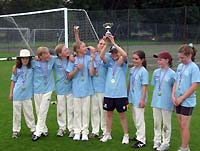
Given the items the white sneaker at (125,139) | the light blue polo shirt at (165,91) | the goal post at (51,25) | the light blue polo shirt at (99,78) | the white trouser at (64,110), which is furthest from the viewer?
the goal post at (51,25)

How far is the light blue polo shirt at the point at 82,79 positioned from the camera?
7961 millimetres

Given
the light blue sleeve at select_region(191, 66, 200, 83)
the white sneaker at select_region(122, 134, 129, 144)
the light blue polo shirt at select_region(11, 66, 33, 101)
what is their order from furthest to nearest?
1. the light blue polo shirt at select_region(11, 66, 33, 101)
2. the white sneaker at select_region(122, 134, 129, 144)
3. the light blue sleeve at select_region(191, 66, 200, 83)

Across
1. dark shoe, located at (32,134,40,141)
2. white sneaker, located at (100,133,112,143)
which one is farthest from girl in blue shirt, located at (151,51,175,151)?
dark shoe, located at (32,134,40,141)

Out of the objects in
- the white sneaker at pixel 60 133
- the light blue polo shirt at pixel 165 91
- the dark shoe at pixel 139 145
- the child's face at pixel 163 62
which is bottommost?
the dark shoe at pixel 139 145

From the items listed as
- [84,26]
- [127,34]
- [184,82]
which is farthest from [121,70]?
[127,34]

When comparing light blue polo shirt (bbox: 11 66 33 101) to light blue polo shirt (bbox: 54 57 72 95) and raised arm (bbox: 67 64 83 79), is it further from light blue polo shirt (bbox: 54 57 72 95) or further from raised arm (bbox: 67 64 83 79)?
raised arm (bbox: 67 64 83 79)

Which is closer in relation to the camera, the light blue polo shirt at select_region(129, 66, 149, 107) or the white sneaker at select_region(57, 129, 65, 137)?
the light blue polo shirt at select_region(129, 66, 149, 107)

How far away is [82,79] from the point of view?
799cm

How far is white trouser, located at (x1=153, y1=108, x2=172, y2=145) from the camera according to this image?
7.23 m

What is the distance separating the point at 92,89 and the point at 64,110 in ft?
2.22

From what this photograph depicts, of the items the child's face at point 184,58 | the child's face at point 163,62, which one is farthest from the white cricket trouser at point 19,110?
the child's face at point 184,58

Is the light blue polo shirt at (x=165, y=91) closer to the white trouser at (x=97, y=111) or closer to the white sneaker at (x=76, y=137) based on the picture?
the white trouser at (x=97, y=111)

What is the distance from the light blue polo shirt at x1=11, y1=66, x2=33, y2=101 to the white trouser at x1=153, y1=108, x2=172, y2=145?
2.32m

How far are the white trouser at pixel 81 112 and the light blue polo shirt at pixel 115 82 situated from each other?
533 mm
